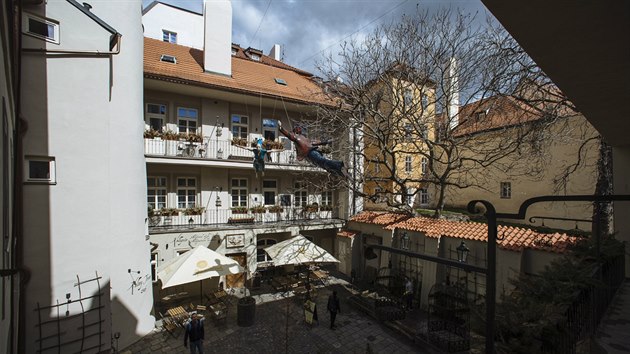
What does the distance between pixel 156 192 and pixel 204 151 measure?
2.79 metres

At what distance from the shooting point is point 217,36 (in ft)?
47.5

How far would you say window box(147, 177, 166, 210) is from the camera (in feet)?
42.0

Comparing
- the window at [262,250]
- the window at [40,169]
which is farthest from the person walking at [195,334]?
the window at [262,250]

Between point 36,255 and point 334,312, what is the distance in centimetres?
876

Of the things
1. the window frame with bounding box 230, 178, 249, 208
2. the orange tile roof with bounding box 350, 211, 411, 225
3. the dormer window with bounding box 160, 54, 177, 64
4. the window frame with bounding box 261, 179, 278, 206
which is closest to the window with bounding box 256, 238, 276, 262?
the window frame with bounding box 261, 179, 278, 206

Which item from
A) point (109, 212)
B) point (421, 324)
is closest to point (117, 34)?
point (109, 212)

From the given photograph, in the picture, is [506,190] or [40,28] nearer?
[40,28]

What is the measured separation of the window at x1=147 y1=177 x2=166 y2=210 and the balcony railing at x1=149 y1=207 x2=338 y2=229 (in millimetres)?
749

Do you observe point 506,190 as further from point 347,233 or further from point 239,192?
point 239,192

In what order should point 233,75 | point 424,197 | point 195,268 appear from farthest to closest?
point 424,197, point 233,75, point 195,268

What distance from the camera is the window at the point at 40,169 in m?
7.37

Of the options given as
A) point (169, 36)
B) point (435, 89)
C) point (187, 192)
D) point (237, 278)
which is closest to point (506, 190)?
point (435, 89)

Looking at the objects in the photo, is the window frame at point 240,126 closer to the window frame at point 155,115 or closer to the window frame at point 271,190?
the window frame at point 271,190

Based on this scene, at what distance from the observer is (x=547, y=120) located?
427 inches
